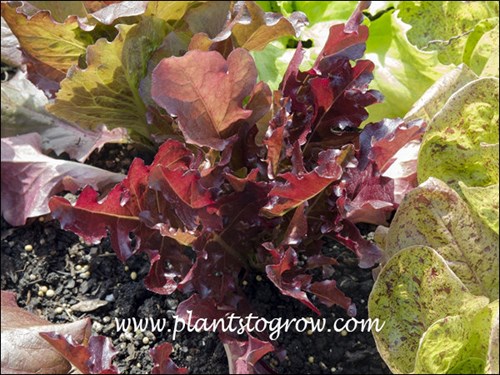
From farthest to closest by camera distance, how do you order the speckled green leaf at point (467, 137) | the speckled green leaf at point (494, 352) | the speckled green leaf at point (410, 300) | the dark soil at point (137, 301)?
the dark soil at point (137, 301) → the speckled green leaf at point (467, 137) → the speckled green leaf at point (410, 300) → the speckled green leaf at point (494, 352)

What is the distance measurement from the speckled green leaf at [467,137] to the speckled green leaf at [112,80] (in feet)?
1.64

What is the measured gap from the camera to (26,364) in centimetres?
98

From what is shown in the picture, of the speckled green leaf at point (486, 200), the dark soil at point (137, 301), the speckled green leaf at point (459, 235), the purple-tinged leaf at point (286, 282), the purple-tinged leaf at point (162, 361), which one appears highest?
the speckled green leaf at point (486, 200)

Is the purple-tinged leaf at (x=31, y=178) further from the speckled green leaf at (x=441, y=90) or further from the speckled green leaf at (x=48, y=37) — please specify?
the speckled green leaf at (x=441, y=90)

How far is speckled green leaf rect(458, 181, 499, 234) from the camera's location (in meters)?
1.06

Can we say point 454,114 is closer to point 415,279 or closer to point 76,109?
point 415,279

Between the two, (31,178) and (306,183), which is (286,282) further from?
(31,178)

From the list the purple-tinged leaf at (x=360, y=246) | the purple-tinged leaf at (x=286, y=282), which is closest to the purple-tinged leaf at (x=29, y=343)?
the purple-tinged leaf at (x=286, y=282)

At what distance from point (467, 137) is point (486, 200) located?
0.13 m

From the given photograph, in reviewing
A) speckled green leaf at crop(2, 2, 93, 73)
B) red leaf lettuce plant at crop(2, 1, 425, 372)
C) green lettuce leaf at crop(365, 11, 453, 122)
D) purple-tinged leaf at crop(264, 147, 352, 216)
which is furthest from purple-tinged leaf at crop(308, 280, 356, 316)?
speckled green leaf at crop(2, 2, 93, 73)

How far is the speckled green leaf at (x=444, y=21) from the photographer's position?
59.1 inches

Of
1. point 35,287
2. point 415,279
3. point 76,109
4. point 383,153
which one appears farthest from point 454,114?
point 35,287

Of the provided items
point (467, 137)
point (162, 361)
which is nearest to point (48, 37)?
point (162, 361)

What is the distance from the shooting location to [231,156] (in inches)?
46.9
